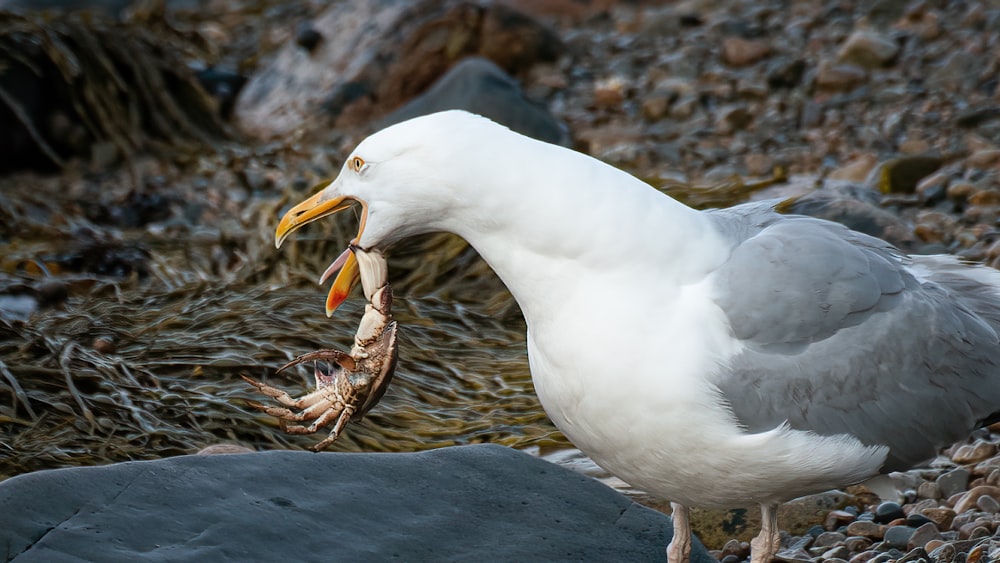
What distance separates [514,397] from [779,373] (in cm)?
202

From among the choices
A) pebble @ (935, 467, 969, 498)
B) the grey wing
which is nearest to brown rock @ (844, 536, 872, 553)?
pebble @ (935, 467, 969, 498)

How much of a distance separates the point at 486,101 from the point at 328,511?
453 cm

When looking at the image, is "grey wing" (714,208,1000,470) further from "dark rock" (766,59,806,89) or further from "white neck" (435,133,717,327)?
"dark rock" (766,59,806,89)

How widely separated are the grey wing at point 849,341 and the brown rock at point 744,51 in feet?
17.4

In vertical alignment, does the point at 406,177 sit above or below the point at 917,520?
above

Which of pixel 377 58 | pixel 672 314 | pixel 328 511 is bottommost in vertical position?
pixel 328 511

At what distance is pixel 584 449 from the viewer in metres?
3.34

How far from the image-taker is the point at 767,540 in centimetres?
351

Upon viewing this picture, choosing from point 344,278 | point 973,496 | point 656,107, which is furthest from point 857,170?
point 344,278

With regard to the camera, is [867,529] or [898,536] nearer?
[898,536]

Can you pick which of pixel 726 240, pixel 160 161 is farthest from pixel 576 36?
pixel 726 240

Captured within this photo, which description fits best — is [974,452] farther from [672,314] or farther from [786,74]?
[786,74]

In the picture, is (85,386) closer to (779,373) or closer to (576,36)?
(779,373)

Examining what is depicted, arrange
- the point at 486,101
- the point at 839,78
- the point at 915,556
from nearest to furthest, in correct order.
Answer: the point at 915,556
the point at 486,101
the point at 839,78
